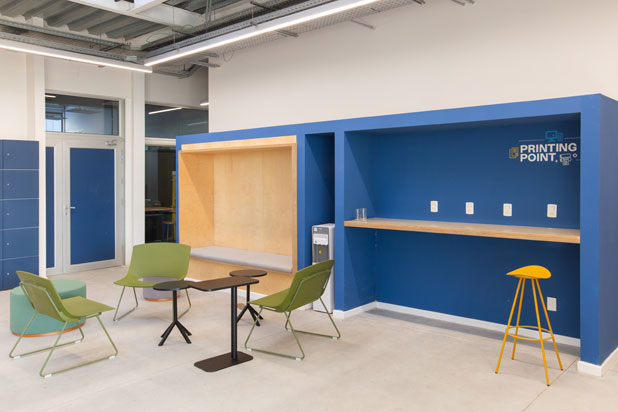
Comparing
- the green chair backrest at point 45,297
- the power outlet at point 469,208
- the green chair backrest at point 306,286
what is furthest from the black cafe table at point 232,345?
the power outlet at point 469,208

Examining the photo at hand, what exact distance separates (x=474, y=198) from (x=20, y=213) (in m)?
6.25

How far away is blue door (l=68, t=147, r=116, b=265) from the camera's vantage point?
8602 mm

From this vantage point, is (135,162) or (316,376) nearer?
(316,376)

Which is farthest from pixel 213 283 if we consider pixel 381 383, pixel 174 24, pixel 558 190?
pixel 174 24

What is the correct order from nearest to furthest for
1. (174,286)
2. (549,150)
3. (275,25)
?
(174,286) < (549,150) < (275,25)

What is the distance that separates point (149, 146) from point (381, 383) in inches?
280

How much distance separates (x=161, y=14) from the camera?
7.02 meters

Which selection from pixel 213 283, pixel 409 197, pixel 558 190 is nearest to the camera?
pixel 213 283

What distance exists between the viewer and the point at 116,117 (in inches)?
361

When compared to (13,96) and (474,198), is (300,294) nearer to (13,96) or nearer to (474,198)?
(474,198)

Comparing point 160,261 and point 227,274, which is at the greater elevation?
point 160,261

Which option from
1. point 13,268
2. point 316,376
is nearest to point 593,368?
point 316,376

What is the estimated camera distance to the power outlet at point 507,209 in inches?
206

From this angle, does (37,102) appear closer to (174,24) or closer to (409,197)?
(174,24)
